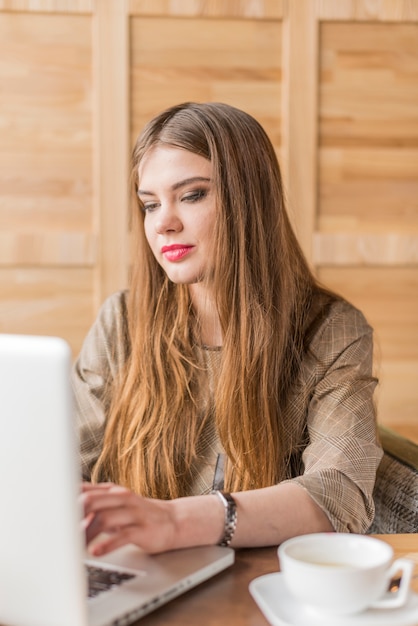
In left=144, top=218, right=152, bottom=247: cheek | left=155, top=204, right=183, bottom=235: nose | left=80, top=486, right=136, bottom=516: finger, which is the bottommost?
left=80, top=486, right=136, bottom=516: finger

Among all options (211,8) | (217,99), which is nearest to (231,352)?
(217,99)

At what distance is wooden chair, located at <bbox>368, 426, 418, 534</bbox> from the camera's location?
139 cm

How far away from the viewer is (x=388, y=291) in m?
2.81

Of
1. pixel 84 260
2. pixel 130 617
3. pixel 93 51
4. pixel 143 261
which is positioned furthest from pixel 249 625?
pixel 93 51

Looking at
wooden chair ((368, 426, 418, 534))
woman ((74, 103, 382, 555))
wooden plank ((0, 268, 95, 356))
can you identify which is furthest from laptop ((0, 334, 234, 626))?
wooden plank ((0, 268, 95, 356))

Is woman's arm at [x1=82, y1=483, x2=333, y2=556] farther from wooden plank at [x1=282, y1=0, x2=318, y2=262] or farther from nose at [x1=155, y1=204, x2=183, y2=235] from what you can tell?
wooden plank at [x1=282, y1=0, x2=318, y2=262]

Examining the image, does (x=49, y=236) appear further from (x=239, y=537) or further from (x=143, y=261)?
(x=239, y=537)

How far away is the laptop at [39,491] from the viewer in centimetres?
66

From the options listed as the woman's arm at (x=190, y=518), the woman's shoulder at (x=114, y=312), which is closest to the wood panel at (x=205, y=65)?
the woman's shoulder at (x=114, y=312)

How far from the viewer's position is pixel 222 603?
2.77 feet

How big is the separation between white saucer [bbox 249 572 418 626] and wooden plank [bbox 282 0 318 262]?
Answer: 77.5 inches

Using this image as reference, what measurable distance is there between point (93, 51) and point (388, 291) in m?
1.18

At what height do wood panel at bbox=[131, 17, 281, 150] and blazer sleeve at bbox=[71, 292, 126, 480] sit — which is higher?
wood panel at bbox=[131, 17, 281, 150]

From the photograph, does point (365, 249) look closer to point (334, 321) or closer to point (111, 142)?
point (111, 142)
